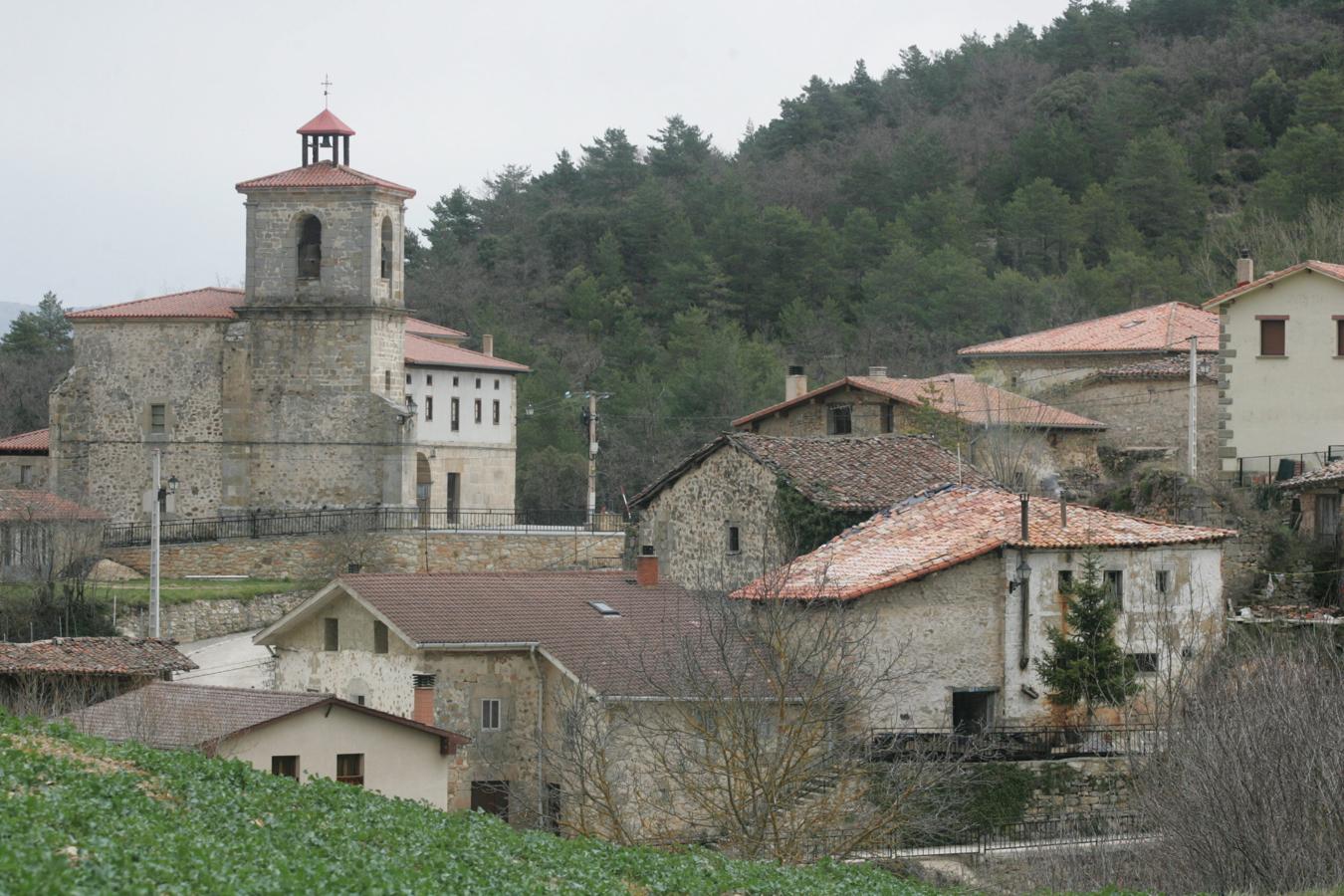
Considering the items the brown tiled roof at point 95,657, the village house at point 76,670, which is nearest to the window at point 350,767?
the village house at point 76,670

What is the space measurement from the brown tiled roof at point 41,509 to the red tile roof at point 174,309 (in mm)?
4813

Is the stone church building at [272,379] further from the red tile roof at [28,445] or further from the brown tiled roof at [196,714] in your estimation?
the brown tiled roof at [196,714]

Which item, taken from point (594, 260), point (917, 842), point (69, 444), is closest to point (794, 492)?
point (917, 842)

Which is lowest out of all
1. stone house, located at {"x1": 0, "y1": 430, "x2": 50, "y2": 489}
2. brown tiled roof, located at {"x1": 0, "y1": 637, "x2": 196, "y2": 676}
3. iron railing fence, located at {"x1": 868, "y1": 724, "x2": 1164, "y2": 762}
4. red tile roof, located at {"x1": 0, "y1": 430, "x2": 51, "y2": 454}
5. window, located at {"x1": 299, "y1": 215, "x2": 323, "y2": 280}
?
iron railing fence, located at {"x1": 868, "y1": 724, "x2": 1164, "y2": 762}

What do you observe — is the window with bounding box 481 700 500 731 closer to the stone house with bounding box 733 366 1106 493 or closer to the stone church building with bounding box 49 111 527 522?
the stone house with bounding box 733 366 1106 493

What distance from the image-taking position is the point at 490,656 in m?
28.8

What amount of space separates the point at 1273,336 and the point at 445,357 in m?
25.0

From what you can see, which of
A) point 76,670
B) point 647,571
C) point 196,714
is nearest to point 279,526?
point 647,571

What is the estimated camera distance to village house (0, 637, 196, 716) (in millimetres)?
28656

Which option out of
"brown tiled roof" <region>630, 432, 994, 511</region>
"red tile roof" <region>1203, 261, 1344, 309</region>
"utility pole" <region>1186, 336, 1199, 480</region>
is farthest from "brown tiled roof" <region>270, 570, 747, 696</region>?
"utility pole" <region>1186, 336, 1199, 480</region>

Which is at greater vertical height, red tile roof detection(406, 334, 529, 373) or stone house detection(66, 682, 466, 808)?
red tile roof detection(406, 334, 529, 373)

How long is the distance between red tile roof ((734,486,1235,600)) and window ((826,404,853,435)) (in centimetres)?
1257

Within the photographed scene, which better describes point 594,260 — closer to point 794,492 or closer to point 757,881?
point 794,492

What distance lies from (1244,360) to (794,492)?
35.9 feet
